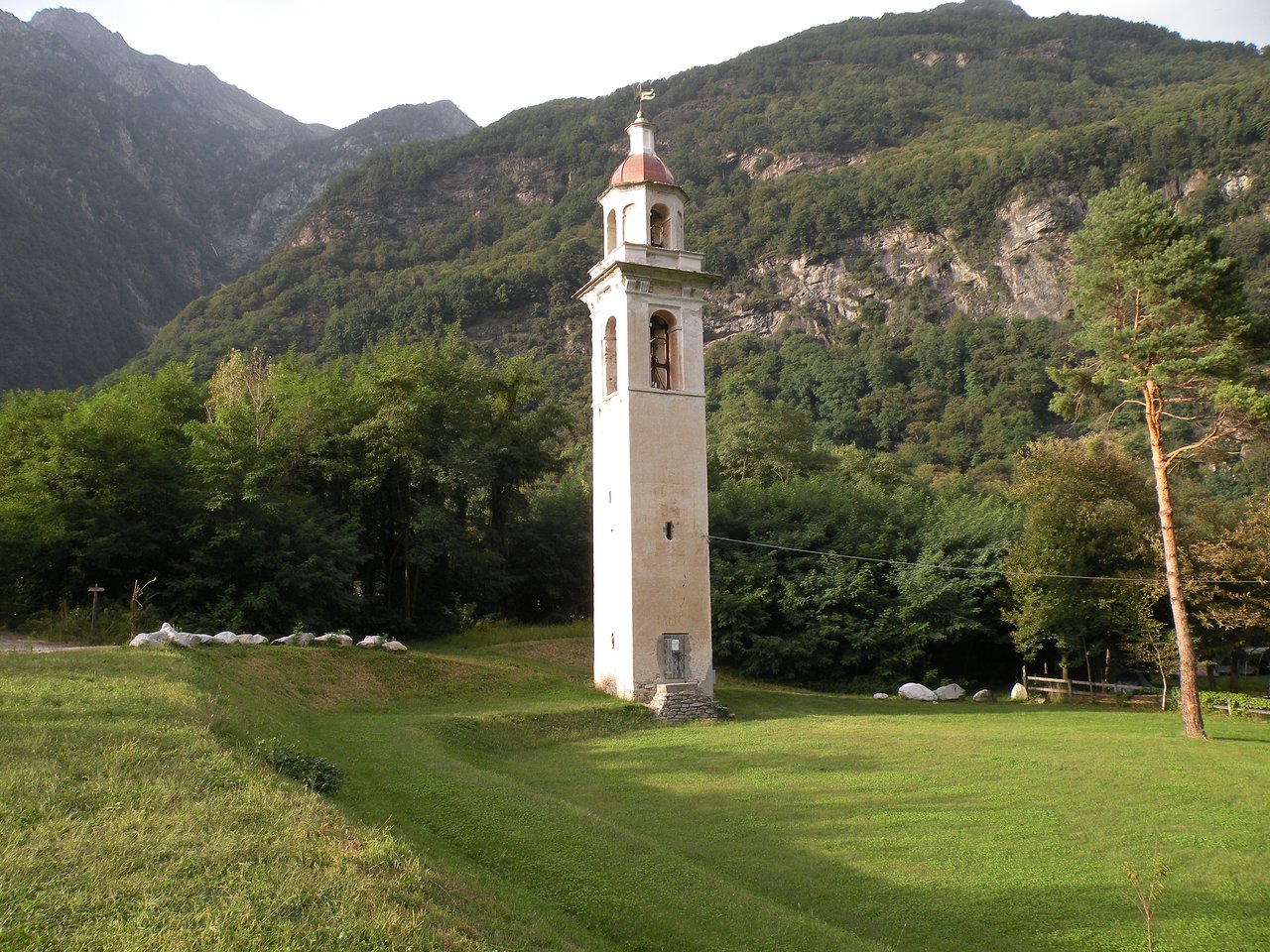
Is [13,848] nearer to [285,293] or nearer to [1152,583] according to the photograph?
[1152,583]

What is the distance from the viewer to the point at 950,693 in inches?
1088

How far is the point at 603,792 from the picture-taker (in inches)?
507

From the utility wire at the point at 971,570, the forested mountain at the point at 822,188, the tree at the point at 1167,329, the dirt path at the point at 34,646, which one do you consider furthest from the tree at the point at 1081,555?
the forested mountain at the point at 822,188

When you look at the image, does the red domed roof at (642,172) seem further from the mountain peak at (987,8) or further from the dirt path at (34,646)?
the mountain peak at (987,8)

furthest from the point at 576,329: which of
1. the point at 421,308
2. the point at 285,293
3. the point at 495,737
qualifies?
the point at 495,737

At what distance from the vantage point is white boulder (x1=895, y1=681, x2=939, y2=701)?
1064 inches

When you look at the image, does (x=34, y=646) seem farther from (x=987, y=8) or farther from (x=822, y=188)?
(x=987, y=8)

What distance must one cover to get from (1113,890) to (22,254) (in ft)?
323

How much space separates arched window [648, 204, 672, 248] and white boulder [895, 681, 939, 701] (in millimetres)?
14538

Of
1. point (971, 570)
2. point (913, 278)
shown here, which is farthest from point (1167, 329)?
point (913, 278)

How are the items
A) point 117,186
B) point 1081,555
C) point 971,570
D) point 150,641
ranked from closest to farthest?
1. point 150,641
2. point 1081,555
3. point 971,570
4. point 117,186

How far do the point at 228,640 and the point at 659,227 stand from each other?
14380 mm

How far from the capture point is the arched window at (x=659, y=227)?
23781mm

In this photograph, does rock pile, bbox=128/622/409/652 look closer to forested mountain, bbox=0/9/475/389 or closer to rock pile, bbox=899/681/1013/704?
rock pile, bbox=899/681/1013/704
